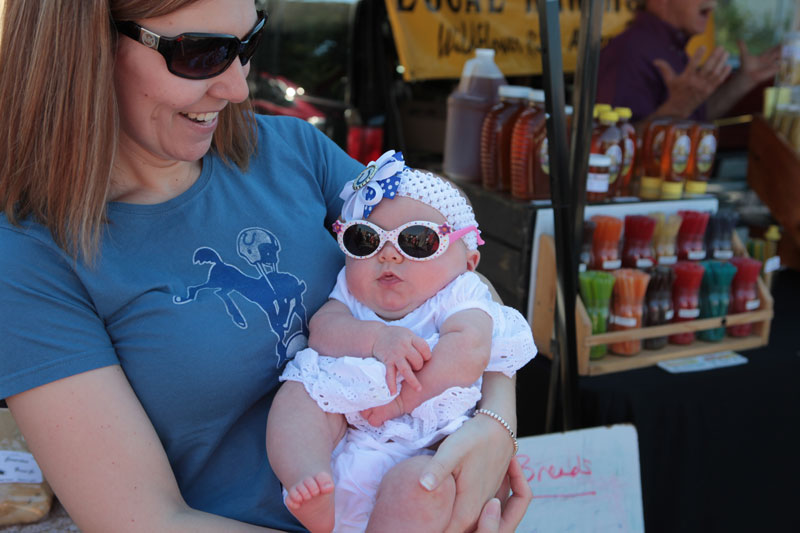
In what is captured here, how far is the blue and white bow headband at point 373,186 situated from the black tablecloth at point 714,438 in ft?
4.75

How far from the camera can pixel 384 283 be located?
152 centimetres

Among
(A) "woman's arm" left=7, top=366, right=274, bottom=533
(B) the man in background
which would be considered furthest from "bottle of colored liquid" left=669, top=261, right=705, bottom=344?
(A) "woman's arm" left=7, top=366, right=274, bottom=533

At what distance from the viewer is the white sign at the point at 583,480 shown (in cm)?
227

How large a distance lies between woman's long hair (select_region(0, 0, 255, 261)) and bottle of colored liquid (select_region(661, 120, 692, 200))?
7.81ft

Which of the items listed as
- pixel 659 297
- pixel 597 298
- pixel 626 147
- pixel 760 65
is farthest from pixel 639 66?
pixel 597 298

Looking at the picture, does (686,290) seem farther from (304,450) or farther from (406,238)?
(304,450)

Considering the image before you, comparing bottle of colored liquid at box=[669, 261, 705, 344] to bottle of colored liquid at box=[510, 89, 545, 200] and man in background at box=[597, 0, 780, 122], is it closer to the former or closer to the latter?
bottle of colored liquid at box=[510, 89, 545, 200]

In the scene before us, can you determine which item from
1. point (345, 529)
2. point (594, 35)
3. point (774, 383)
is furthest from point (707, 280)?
point (345, 529)

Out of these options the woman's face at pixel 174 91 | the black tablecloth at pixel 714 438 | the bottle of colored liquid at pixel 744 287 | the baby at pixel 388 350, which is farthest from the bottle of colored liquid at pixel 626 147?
the woman's face at pixel 174 91

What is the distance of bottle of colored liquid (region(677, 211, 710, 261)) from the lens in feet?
9.82

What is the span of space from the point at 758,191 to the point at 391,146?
2358 millimetres

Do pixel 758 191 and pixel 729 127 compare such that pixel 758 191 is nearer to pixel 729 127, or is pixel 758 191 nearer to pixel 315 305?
pixel 729 127

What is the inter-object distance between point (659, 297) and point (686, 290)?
5.2 inches

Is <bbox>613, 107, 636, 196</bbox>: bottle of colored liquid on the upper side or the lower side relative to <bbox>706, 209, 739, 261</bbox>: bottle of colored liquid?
upper
